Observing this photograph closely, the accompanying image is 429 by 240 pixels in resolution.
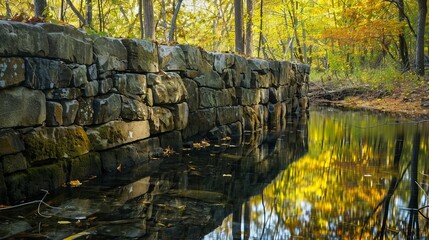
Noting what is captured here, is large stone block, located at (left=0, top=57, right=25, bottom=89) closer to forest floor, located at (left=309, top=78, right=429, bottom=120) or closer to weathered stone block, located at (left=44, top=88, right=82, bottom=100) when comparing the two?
weathered stone block, located at (left=44, top=88, right=82, bottom=100)

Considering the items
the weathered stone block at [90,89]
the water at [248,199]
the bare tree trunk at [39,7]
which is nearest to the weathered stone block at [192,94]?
the water at [248,199]

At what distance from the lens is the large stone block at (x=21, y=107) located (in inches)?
153

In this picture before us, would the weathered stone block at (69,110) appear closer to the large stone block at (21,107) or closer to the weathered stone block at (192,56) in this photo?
the large stone block at (21,107)

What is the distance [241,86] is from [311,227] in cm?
614

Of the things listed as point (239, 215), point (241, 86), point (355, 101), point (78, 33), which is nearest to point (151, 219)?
point (239, 215)

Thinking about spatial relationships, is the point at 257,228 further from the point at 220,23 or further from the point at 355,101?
the point at 220,23

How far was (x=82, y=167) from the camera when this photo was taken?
15.9 feet

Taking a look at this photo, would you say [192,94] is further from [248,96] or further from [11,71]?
[11,71]

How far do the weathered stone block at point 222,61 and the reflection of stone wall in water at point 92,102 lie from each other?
33mm

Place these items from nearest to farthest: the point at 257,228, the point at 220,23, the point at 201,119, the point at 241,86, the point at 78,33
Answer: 1. the point at 257,228
2. the point at 78,33
3. the point at 201,119
4. the point at 241,86
5. the point at 220,23

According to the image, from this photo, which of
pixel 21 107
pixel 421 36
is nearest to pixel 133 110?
pixel 21 107

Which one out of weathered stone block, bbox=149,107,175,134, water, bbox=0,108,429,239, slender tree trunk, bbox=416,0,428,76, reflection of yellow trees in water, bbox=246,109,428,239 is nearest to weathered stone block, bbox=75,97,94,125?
water, bbox=0,108,429,239

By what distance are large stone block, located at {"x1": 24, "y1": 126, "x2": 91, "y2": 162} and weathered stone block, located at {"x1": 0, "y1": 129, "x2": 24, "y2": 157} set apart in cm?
10

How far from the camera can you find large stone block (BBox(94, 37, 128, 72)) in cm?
524
